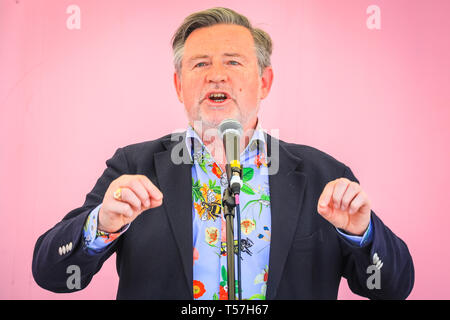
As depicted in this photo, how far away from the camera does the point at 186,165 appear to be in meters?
1.97

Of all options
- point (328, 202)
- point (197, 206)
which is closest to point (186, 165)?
point (197, 206)

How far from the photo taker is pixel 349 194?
1.42m

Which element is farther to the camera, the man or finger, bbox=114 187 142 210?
the man

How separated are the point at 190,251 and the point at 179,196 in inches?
10.0

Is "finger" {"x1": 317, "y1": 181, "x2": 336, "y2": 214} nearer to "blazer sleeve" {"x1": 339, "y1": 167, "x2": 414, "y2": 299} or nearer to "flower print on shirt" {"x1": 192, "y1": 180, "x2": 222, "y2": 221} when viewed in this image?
"blazer sleeve" {"x1": 339, "y1": 167, "x2": 414, "y2": 299}

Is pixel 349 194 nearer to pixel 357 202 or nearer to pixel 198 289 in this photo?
pixel 357 202

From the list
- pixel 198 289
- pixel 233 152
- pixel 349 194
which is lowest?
pixel 198 289

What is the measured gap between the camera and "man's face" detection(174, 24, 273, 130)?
204 centimetres

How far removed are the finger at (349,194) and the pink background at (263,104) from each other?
1321 millimetres

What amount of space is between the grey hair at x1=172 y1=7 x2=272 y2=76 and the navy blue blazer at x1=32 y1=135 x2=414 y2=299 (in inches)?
23.4

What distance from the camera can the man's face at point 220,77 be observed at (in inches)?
80.1

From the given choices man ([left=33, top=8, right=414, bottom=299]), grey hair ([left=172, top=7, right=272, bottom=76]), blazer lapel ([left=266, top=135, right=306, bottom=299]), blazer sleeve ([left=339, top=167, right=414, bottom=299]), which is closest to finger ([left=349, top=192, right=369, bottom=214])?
man ([left=33, top=8, right=414, bottom=299])

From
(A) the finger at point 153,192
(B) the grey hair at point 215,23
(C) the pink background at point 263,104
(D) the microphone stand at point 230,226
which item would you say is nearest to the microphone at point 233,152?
(D) the microphone stand at point 230,226

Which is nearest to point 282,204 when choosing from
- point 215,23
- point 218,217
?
point 218,217
